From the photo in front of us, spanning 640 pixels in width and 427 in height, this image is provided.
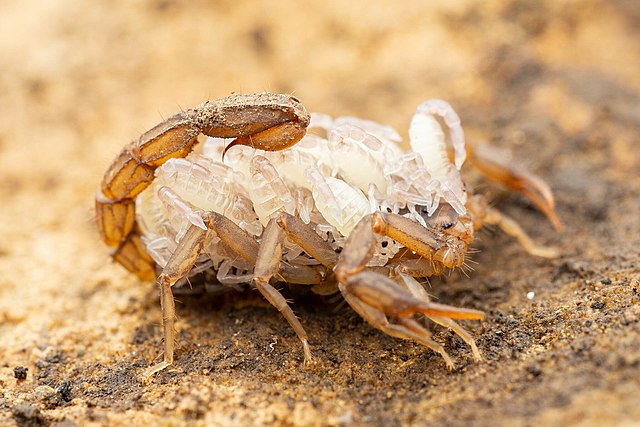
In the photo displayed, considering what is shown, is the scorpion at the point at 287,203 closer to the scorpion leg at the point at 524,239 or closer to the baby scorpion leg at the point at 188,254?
the baby scorpion leg at the point at 188,254

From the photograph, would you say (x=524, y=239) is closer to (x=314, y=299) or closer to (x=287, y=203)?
(x=314, y=299)

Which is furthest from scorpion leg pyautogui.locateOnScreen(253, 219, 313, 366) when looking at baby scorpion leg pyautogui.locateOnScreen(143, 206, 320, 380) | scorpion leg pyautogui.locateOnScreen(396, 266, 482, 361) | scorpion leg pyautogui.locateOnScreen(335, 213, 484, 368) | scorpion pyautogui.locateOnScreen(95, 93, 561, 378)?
scorpion leg pyautogui.locateOnScreen(396, 266, 482, 361)

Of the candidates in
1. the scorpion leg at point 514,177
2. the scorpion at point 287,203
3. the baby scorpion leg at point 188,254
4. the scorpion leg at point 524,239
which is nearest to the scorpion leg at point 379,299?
the scorpion at point 287,203

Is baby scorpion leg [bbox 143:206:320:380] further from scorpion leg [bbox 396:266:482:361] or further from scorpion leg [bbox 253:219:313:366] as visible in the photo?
scorpion leg [bbox 396:266:482:361]

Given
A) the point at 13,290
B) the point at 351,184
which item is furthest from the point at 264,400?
the point at 13,290

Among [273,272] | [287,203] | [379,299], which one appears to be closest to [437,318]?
[379,299]

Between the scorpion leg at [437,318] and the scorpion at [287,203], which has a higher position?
the scorpion at [287,203]

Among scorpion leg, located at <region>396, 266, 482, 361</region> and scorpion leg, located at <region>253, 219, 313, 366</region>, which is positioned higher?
scorpion leg, located at <region>253, 219, 313, 366</region>

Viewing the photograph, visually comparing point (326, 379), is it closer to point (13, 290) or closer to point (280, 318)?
point (280, 318)
